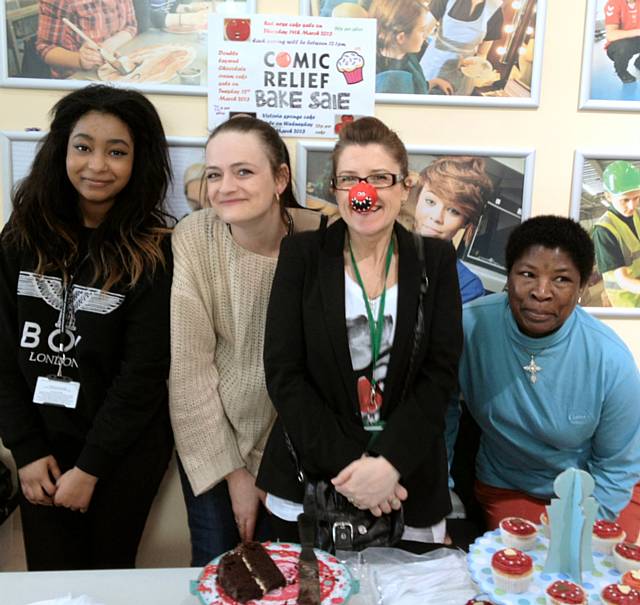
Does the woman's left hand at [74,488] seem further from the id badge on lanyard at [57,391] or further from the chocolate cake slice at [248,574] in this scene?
the chocolate cake slice at [248,574]

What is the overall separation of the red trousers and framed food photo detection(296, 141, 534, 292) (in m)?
0.63

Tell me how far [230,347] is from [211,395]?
13 centimetres

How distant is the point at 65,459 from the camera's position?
1.61 meters

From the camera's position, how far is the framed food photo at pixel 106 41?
5.57 feet

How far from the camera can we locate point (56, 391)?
1.54 meters

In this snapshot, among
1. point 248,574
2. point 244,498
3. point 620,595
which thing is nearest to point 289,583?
point 248,574

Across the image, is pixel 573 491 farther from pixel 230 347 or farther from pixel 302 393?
pixel 230 347

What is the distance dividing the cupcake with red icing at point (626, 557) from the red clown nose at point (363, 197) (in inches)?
29.6

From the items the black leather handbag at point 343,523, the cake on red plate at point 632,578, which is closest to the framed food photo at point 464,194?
the black leather handbag at point 343,523

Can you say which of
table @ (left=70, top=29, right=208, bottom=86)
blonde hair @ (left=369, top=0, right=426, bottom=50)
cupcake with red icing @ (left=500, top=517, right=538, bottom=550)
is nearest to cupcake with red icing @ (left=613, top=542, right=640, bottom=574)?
cupcake with red icing @ (left=500, top=517, right=538, bottom=550)

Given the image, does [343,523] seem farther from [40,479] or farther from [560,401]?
[40,479]

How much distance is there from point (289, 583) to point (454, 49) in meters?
1.49

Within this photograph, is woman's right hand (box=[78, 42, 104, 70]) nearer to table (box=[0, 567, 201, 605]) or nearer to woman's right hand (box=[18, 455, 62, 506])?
woman's right hand (box=[18, 455, 62, 506])

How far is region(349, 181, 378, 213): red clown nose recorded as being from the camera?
125 cm
